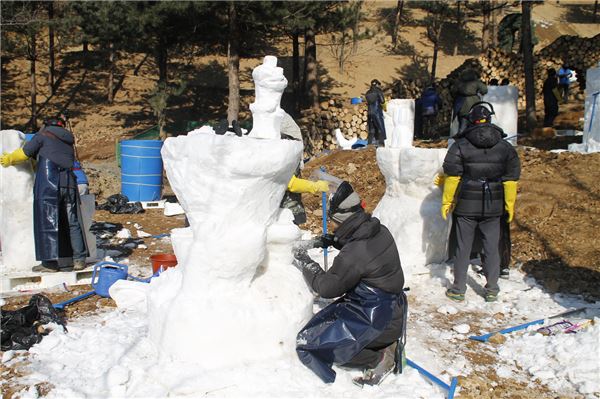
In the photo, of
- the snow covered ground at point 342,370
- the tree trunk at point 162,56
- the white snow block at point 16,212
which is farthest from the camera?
the tree trunk at point 162,56

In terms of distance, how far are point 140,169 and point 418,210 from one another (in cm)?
593

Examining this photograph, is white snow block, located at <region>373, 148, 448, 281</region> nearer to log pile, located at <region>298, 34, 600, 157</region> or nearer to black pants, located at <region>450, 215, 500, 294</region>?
black pants, located at <region>450, 215, 500, 294</region>

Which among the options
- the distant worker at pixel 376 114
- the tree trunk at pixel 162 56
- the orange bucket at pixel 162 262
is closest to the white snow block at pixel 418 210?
the orange bucket at pixel 162 262

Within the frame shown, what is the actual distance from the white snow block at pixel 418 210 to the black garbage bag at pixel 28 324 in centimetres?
318

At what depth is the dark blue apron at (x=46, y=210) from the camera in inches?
206

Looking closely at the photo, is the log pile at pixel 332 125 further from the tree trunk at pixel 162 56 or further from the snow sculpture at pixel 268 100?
the snow sculpture at pixel 268 100

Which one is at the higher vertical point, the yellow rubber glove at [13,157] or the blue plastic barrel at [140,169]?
the yellow rubber glove at [13,157]

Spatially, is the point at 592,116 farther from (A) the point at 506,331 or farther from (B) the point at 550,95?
(A) the point at 506,331

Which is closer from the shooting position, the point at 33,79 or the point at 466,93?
the point at 466,93

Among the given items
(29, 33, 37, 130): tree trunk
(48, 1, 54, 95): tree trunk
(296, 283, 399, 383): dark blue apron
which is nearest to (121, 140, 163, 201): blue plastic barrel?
(296, 283, 399, 383): dark blue apron

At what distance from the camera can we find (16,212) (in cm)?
547

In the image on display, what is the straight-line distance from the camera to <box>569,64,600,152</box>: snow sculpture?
8.55 m

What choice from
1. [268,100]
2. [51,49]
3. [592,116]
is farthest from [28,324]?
[51,49]

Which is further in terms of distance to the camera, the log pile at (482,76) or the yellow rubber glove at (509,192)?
the log pile at (482,76)
